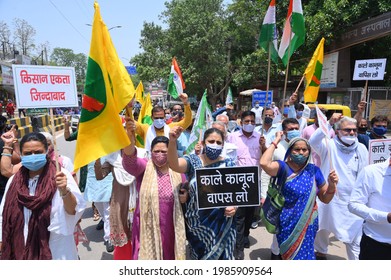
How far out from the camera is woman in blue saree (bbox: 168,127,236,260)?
8.75 ft

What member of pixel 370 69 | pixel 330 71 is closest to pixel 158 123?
pixel 370 69

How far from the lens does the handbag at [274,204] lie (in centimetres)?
278

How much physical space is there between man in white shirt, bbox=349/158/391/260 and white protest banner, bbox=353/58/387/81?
307cm

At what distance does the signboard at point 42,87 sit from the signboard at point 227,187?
4.74 feet

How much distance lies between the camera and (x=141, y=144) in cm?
500

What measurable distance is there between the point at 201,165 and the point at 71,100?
136cm

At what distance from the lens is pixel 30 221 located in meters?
2.33

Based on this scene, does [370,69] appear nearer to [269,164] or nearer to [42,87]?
[269,164]

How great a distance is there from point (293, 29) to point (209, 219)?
11.3 feet

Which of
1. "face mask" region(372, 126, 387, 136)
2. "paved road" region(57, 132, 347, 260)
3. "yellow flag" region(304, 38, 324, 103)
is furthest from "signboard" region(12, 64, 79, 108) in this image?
"yellow flag" region(304, 38, 324, 103)

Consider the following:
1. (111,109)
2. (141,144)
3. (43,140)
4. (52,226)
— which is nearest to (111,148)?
(111,109)

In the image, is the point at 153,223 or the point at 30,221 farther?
the point at 153,223

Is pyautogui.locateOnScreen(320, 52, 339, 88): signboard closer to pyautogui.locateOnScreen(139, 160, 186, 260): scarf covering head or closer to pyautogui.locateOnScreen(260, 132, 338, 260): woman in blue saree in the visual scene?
pyautogui.locateOnScreen(260, 132, 338, 260): woman in blue saree
